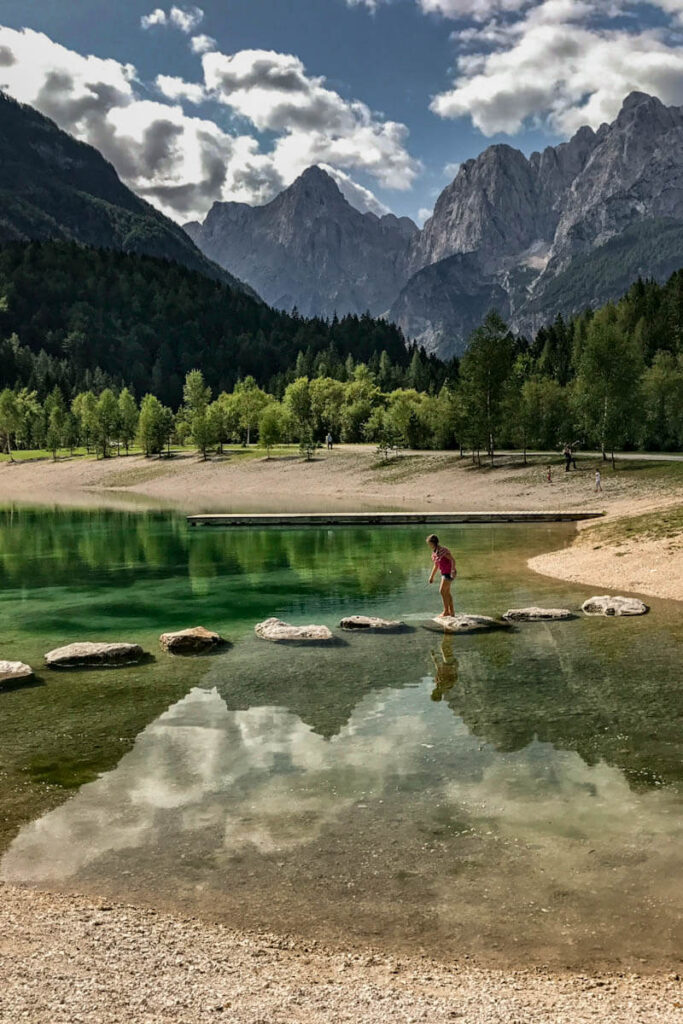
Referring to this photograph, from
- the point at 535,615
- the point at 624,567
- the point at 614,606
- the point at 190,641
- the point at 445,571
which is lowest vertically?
the point at 190,641

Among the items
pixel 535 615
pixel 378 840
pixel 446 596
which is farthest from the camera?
pixel 446 596

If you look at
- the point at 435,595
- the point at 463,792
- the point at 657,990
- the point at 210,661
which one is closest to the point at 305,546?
the point at 435,595

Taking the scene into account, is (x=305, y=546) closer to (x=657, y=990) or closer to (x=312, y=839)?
(x=312, y=839)

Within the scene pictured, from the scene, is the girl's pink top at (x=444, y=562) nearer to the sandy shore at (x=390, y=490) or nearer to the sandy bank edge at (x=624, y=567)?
the sandy bank edge at (x=624, y=567)

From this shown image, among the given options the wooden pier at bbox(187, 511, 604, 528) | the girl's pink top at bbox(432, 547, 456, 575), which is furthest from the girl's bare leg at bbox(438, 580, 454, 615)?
the wooden pier at bbox(187, 511, 604, 528)

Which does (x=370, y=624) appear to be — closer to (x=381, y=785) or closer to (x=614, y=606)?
(x=614, y=606)

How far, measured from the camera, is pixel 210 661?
2369 cm

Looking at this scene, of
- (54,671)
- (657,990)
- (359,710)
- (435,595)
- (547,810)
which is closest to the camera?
(657,990)

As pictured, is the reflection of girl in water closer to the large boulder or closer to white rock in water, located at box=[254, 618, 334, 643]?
white rock in water, located at box=[254, 618, 334, 643]

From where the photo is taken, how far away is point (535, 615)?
27.7 meters

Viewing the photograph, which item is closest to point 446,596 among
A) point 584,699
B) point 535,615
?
point 535,615

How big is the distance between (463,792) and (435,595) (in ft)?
65.4

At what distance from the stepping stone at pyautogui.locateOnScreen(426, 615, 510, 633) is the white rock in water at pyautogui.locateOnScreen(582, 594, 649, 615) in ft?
12.9

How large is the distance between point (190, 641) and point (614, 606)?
16.0m
